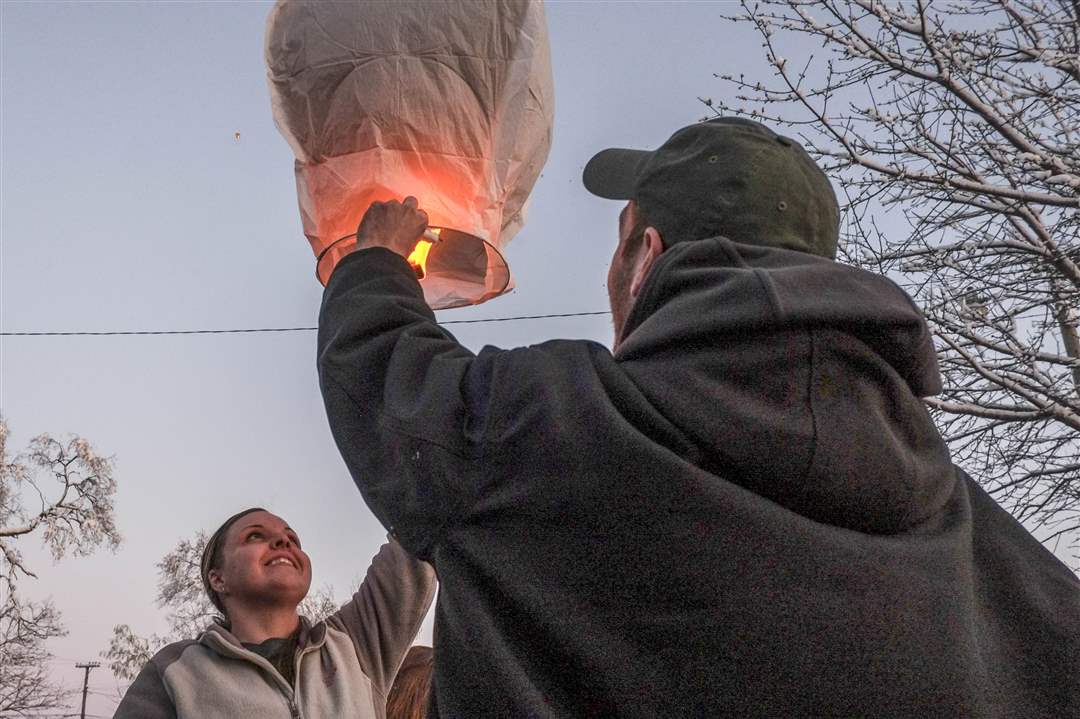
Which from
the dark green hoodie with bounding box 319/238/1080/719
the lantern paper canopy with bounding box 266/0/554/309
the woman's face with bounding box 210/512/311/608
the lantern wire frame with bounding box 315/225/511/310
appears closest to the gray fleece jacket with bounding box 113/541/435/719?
the woman's face with bounding box 210/512/311/608

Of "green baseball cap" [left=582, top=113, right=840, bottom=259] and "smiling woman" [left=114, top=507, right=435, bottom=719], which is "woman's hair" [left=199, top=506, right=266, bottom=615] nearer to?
"smiling woman" [left=114, top=507, right=435, bottom=719]

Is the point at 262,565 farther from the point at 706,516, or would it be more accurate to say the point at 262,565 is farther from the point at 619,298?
the point at 706,516

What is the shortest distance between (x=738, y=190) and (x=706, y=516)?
461 mm

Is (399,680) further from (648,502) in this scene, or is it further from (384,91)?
(648,502)

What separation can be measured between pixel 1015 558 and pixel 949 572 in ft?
0.66

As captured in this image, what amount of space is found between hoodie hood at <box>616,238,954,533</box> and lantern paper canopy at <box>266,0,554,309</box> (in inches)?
29.7

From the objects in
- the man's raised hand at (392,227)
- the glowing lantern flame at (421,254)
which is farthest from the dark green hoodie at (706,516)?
the glowing lantern flame at (421,254)

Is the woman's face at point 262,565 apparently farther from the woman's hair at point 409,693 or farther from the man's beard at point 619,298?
the man's beard at point 619,298

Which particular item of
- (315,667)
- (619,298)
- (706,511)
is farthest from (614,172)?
(315,667)

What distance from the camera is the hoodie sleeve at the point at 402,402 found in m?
1.11

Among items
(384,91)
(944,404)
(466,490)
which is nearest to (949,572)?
(466,490)

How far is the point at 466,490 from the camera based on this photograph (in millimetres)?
1102

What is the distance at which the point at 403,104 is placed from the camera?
181 centimetres

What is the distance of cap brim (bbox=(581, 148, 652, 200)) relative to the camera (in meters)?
1.58
